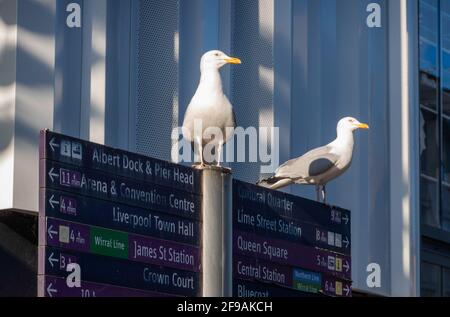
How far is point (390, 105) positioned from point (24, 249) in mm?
9223

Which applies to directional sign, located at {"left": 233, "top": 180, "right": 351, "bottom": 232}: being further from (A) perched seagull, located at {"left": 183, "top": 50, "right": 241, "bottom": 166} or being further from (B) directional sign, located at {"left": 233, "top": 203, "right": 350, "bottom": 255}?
(A) perched seagull, located at {"left": 183, "top": 50, "right": 241, "bottom": 166}

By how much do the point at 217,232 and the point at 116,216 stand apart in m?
1.03

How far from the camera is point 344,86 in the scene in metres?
20.1

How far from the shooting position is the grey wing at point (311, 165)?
14514 millimetres

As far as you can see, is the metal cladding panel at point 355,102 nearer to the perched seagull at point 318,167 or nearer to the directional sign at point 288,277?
the perched seagull at point 318,167

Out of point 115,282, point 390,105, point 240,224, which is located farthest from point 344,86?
point 115,282

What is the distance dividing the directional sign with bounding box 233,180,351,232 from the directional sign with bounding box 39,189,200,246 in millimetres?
625

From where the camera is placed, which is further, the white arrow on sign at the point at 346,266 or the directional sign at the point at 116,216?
the white arrow on sign at the point at 346,266

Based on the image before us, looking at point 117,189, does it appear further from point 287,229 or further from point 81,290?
point 287,229

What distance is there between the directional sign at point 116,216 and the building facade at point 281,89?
284cm

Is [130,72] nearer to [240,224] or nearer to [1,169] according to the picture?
[1,169]

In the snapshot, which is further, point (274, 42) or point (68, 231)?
point (274, 42)

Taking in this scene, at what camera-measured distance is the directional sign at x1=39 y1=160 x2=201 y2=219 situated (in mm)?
9727

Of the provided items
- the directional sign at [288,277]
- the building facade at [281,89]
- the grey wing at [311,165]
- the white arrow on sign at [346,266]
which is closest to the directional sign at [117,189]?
the directional sign at [288,277]
